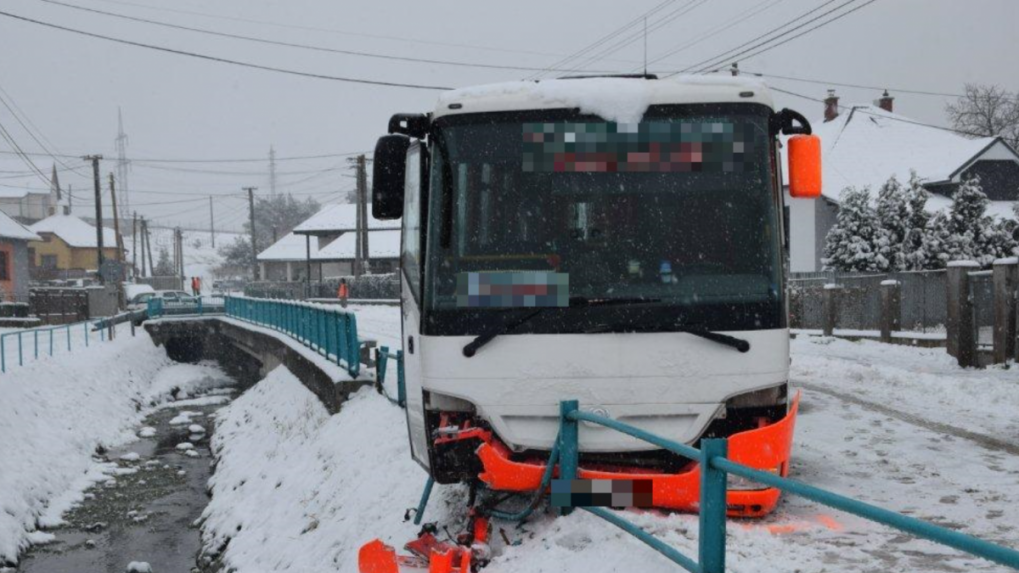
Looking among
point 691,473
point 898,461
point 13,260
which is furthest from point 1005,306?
point 13,260

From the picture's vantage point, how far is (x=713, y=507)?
3.66 m

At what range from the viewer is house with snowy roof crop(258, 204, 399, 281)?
2301 inches

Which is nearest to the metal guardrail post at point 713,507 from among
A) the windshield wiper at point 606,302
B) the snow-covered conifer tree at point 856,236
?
the windshield wiper at point 606,302

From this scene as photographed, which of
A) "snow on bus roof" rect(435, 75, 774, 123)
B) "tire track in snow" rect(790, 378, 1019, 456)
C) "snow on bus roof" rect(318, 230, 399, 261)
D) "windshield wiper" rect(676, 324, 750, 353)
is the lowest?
"tire track in snow" rect(790, 378, 1019, 456)

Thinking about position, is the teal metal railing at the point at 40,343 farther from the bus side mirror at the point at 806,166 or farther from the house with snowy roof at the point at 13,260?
the bus side mirror at the point at 806,166

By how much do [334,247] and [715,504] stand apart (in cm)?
5967

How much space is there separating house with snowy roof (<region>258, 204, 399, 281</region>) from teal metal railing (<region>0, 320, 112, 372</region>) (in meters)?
25.6

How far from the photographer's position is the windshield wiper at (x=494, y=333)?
5.09 metres

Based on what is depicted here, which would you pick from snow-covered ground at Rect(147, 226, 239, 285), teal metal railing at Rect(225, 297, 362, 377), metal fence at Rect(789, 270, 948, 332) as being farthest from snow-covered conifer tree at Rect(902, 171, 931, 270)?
snow-covered ground at Rect(147, 226, 239, 285)

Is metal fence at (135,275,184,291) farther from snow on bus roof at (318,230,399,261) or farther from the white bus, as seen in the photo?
the white bus

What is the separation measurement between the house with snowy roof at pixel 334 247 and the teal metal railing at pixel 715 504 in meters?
50.2

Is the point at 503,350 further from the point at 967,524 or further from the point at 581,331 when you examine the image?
the point at 967,524

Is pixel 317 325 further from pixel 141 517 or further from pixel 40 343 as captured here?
pixel 40 343

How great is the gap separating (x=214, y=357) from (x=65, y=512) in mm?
21483
